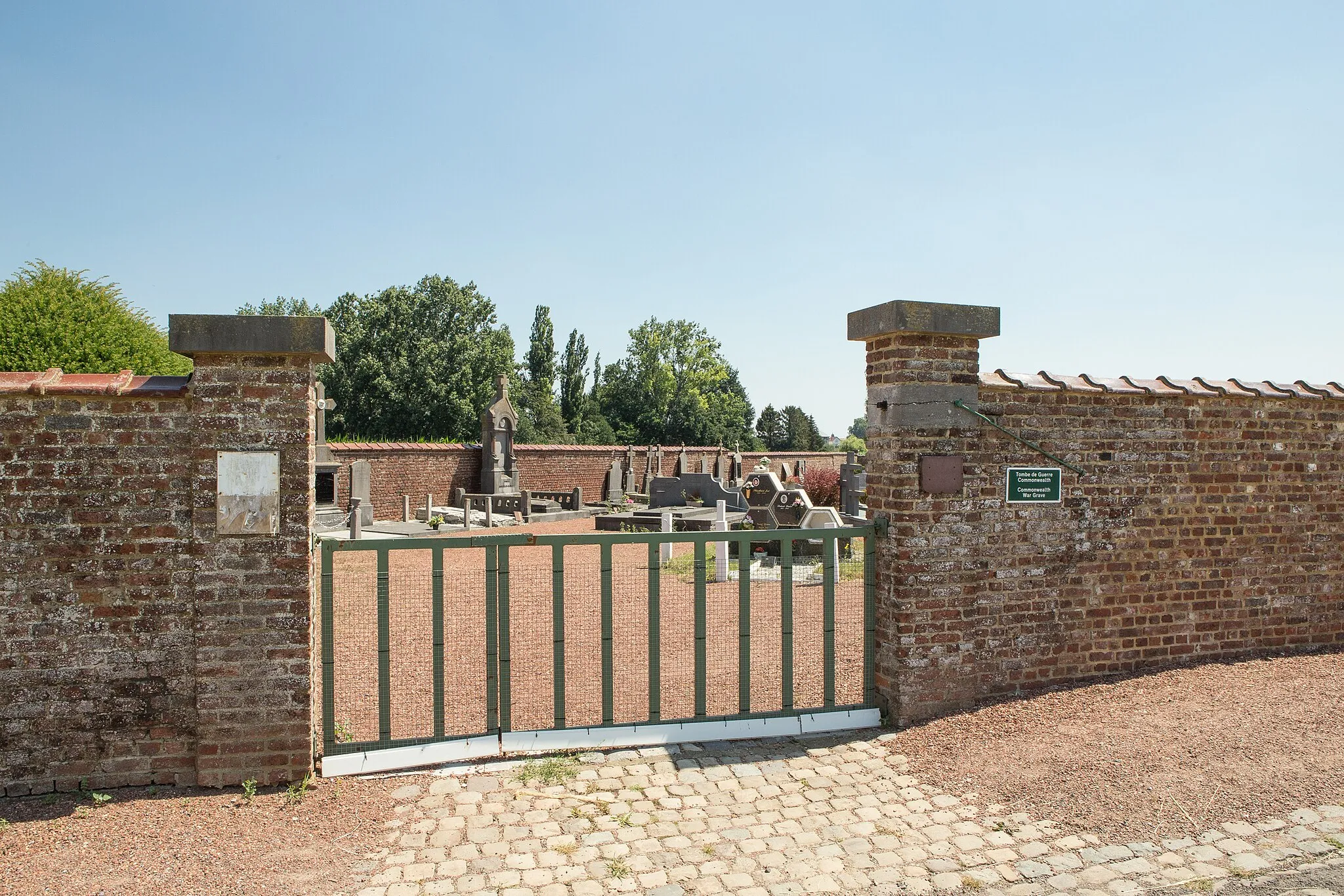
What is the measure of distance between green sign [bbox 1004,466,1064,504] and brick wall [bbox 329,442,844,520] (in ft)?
55.9

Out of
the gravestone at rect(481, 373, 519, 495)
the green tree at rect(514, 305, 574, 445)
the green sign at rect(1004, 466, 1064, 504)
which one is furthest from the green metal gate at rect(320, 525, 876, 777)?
the green tree at rect(514, 305, 574, 445)

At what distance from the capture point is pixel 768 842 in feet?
12.3

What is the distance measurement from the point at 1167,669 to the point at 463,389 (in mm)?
38345

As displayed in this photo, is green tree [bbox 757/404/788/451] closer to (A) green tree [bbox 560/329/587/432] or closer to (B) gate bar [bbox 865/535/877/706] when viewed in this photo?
(A) green tree [bbox 560/329/587/432]

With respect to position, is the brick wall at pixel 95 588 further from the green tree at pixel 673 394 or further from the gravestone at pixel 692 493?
the green tree at pixel 673 394

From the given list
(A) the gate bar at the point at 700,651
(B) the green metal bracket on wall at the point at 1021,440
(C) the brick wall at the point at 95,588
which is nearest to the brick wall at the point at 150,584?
(C) the brick wall at the point at 95,588

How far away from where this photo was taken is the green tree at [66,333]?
15336mm

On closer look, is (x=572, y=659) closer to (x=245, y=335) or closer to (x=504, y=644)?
(x=504, y=644)

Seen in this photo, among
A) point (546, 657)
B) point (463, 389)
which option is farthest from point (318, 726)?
point (463, 389)

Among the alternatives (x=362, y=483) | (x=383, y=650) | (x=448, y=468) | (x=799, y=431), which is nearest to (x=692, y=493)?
(x=448, y=468)

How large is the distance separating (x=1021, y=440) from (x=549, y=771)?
3.57 meters

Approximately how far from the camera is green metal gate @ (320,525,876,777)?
4609mm

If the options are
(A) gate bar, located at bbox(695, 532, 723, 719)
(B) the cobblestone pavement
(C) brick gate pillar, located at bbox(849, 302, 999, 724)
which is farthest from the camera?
(C) brick gate pillar, located at bbox(849, 302, 999, 724)

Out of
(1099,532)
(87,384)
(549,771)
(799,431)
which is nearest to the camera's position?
(87,384)
